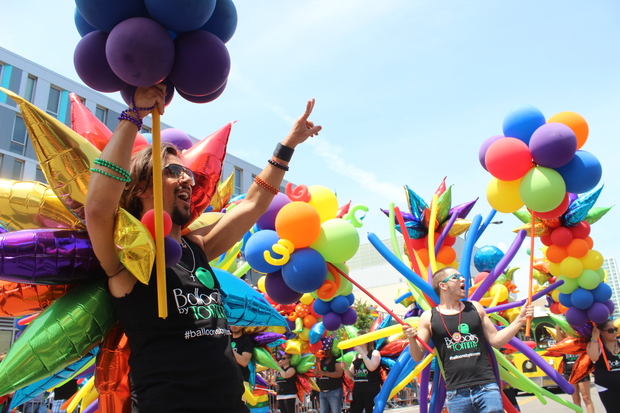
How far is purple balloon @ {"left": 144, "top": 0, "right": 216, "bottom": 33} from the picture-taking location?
151 centimetres

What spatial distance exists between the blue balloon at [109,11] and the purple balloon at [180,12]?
37 mm

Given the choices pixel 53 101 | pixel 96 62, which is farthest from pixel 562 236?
pixel 53 101

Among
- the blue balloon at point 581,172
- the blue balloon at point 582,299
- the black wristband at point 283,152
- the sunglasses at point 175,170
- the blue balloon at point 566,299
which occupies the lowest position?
the blue balloon at point 566,299

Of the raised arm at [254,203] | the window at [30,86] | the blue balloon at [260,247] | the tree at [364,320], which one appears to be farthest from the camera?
the tree at [364,320]

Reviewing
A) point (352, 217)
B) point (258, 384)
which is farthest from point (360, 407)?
point (352, 217)

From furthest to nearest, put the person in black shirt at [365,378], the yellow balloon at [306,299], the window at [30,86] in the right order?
the window at [30,86]
the yellow balloon at [306,299]
the person in black shirt at [365,378]

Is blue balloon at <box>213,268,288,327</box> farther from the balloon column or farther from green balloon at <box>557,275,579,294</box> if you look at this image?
green balloon at <box>557,275,579,294</box>

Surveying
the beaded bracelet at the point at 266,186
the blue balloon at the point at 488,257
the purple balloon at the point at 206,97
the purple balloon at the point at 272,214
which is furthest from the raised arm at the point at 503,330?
the blue balloon at the point at 488,257

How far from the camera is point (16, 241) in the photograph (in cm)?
163

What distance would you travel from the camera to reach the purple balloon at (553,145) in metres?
4.62

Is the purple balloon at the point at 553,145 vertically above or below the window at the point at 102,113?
above

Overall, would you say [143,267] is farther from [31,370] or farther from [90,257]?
[31,370]

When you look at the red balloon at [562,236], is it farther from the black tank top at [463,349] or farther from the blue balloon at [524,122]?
the black tank top at [463,349]

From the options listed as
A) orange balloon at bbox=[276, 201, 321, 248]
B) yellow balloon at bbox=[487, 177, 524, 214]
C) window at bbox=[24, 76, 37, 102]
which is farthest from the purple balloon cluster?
window at bbox=[24, 76, 37, 102]
